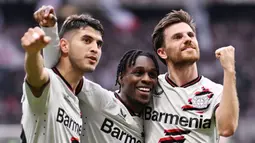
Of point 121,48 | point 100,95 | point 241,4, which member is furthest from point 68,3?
point 100,95

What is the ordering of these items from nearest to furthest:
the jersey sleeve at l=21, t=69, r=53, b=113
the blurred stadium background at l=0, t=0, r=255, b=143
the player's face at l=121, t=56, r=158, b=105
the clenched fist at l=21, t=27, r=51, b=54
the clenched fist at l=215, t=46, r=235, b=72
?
the clenched fist at l=21, t=27, r=51, b=54
the jersey sleeve at l=21, t=69, r=53, b=113
the clenched fist at l=215, t=46, r=235, b=72
the player's face at l=121, t=56, r=158, b=105
the blurred stadium background at l=0, t=0, r=255, b=143

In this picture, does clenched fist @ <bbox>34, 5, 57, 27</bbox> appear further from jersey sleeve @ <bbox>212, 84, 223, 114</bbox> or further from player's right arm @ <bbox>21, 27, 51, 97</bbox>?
jersey sleeve @ <bbox>212, 84, 223, 114</bbox>

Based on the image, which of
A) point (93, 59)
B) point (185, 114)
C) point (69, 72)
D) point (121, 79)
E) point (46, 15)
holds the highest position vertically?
point (46, 15)

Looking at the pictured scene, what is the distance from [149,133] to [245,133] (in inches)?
558

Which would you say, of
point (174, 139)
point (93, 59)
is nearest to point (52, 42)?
point (93, 59)

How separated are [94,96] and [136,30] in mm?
18844

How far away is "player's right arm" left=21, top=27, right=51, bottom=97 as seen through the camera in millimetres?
3887

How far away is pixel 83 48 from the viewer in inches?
194

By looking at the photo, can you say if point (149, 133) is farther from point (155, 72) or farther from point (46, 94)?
point (46, 94)

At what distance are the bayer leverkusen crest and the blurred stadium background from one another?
15.1 m

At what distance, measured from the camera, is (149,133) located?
525 cm

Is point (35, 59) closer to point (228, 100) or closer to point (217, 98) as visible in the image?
point (228, 100)

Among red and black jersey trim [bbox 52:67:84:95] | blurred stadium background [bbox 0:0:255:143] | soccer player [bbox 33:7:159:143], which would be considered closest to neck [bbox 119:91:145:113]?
soccer player [bbox 33:7:159:143]

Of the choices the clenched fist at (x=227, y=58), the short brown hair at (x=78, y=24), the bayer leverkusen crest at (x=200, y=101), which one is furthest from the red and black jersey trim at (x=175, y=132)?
the short brown hair at (x=78, y=24)
